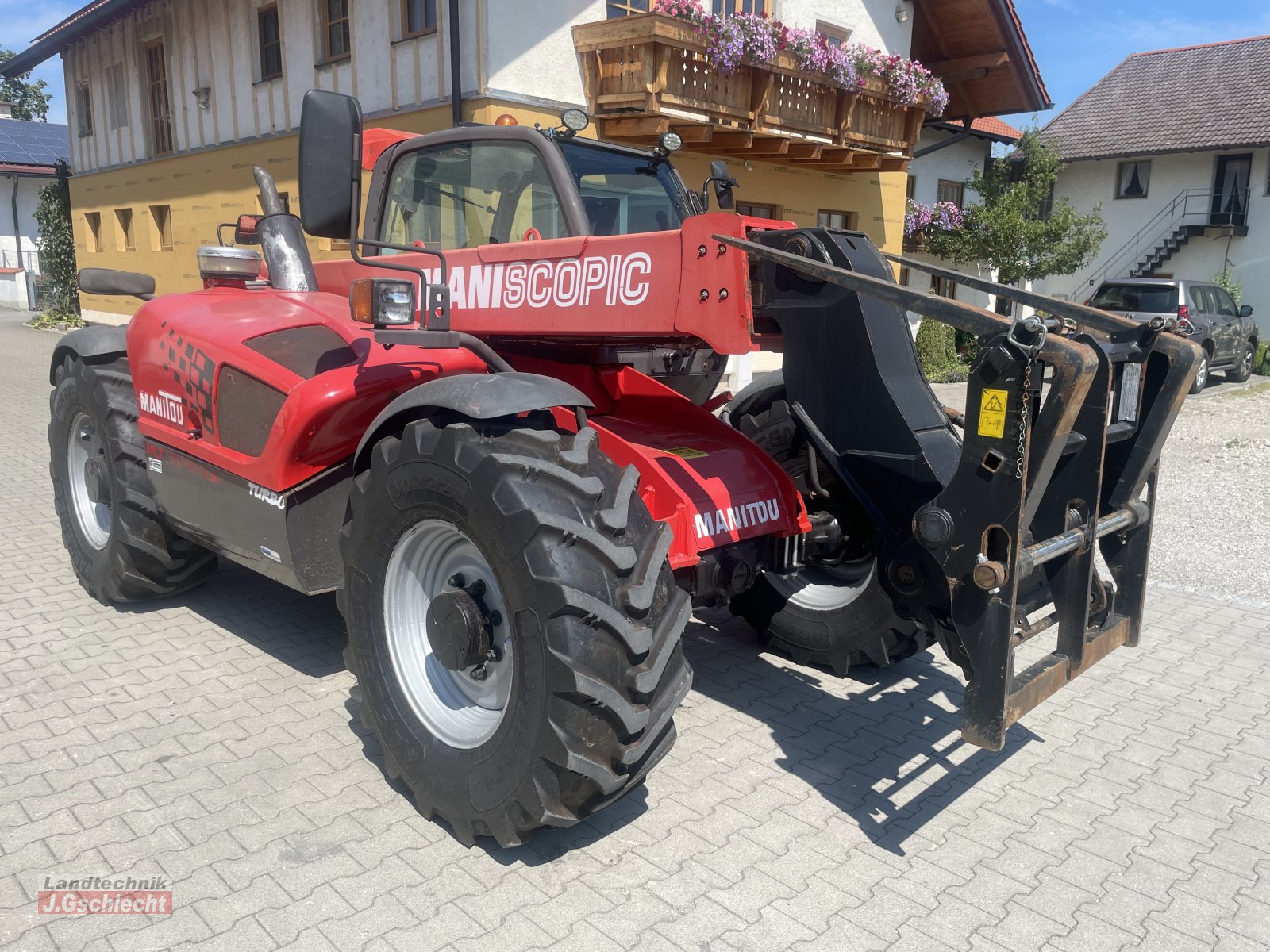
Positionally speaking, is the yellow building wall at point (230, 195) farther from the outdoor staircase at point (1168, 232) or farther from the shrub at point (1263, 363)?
the outdoor staircase at point (1168, 232)

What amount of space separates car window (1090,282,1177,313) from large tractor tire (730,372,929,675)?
1450 cm

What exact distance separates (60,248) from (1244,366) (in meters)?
26.2

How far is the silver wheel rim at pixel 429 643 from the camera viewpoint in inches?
123

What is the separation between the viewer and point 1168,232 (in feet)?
90.4

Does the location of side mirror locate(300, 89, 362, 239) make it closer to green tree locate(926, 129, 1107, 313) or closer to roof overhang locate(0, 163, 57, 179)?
green tree locate(926, 129, 1107, 313)

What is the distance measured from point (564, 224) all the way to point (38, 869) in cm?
269

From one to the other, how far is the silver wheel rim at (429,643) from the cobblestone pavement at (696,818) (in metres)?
0.35

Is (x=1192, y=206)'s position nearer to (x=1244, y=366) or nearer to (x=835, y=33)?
(x=1244, y=366)

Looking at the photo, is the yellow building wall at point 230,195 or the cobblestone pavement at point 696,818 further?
the yellow building wall at point 230,195

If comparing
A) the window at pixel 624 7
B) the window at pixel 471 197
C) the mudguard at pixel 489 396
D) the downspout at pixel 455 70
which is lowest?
the mudguard at pixel 489 396

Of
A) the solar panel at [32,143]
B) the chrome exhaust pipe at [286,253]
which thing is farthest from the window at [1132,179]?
the solar panel at [32,143]

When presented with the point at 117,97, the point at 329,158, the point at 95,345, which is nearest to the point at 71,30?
the point at 117,97

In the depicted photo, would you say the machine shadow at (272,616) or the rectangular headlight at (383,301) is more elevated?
the rectangular headlight at (383,301)

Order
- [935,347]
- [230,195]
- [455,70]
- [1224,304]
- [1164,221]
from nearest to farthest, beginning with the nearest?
[455,70] < [230,195] < [935,347] < [1224,304] < [1164,221]
